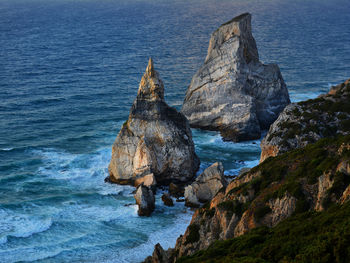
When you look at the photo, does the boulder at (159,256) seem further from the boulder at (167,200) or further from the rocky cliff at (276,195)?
the boulder at (167,200)

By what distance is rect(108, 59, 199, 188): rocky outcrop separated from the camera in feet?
155

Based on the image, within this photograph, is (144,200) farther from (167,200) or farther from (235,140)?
(235,140)

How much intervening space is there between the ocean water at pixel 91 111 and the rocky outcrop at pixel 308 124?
824 centimetres

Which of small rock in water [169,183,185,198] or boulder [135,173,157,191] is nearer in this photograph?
small rock in water [169,183,185,198]

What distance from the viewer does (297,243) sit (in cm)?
1977

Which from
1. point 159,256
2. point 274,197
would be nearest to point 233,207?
point 274,197

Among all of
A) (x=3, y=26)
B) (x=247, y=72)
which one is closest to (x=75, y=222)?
(x=247, y=72)

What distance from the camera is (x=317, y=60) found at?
105 m

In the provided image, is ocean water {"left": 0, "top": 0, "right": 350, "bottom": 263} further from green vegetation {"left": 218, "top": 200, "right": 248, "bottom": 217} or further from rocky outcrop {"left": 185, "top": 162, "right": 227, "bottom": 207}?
green vegetation {"left": 218, "top": 200, "right": 248, "bottom": 217}

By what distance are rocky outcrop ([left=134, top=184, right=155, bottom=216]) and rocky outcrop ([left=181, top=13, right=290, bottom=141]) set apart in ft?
66.6

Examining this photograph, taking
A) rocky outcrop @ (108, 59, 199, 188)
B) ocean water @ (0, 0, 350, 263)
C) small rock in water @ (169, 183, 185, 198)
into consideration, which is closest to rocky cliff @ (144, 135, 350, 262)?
ocean water @ (0, 0, 350, 263)

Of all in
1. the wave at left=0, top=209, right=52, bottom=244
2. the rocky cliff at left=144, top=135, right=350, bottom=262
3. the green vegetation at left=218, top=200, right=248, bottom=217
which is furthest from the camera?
the wave at left=0, top=209, right=52, bottom=244

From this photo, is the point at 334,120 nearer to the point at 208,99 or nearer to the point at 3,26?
the point at 208,99

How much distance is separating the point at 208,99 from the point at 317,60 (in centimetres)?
5134
